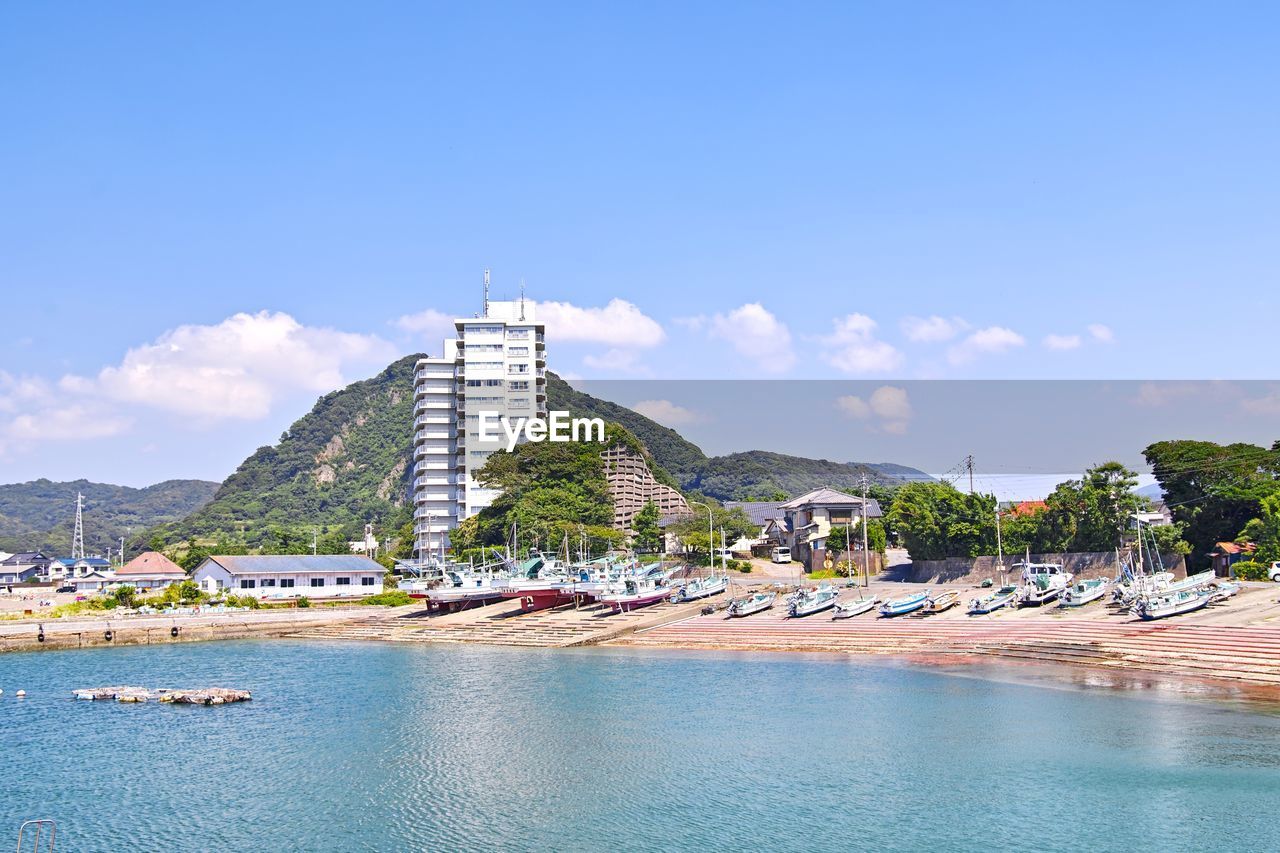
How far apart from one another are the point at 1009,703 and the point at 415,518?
5375 inches

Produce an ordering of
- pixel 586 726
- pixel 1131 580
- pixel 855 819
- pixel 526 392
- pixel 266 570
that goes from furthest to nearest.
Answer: pixel 526 392 < pixel 266 570 < pixel 1131 580 < pixel 586 726 < pixel 855 819

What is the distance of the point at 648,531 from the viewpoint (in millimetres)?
120125

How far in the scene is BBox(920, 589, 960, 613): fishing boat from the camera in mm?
69375

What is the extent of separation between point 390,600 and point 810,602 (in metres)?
43.7

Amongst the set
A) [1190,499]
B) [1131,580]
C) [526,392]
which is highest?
[526,392]

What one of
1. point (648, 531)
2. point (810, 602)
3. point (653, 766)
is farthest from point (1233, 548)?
point (648, 531)

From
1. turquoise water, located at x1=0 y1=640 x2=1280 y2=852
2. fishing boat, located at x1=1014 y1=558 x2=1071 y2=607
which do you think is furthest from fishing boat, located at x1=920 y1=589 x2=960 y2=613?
turquoise water, located at x1=0 y1=640 x2=1280 y2=852

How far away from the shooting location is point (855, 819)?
30234 mm

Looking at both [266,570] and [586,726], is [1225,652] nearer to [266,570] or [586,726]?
[586,726]

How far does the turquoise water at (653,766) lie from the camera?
29469 mm

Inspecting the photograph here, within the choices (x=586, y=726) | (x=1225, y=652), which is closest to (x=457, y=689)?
(x=586, y=726)

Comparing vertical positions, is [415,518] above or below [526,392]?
below

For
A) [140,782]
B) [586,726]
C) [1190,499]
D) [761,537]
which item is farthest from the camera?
[761,537]

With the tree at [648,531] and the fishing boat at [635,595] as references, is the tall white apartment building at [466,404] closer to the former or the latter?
the tree at [648,531]
